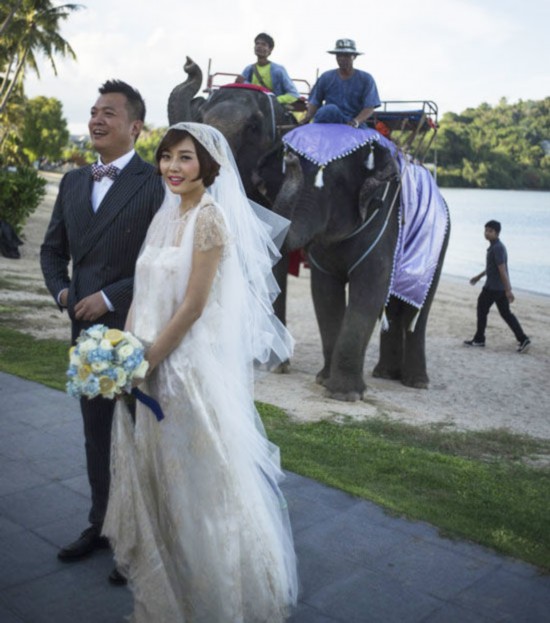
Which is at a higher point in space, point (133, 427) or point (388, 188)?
point (388, 188)

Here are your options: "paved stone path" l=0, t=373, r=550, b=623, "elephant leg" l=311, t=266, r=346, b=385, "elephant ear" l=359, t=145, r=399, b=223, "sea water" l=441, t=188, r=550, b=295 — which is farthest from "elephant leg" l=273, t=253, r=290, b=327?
"sea water" l=441, t=188, r=550, b=295

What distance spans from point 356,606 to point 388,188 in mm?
4946

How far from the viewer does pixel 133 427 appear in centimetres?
341

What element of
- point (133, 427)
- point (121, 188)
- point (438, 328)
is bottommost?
point (438, 328)

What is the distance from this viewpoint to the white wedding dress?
3201mm

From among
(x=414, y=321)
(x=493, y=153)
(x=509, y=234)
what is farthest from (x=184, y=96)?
(x=493, y=153)

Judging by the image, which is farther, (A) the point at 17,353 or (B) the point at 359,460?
(A) the point at 17,353

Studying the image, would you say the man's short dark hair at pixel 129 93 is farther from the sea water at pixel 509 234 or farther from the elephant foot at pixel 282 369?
the sea water at pixel 509 234

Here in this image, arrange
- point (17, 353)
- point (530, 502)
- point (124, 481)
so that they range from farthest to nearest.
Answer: point (17, 353), point (530, 502), point (124, 481)

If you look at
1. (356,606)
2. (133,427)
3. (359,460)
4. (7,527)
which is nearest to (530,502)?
(359,460)

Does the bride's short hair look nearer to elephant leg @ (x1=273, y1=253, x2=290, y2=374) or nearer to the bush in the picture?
elephant leg @ (x1=273, y1=253, x2=290, y2=374)

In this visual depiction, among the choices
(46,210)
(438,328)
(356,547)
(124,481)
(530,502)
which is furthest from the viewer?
(46,210)

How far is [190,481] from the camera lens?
3.26 meters

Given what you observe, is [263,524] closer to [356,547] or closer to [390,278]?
[356,547]
